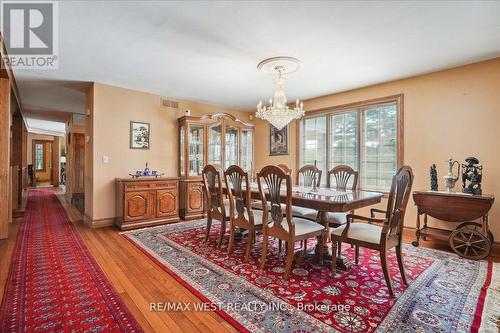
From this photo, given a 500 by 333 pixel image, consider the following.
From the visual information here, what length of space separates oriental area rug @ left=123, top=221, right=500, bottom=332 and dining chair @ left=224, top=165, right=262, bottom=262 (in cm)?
28

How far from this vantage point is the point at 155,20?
236cm

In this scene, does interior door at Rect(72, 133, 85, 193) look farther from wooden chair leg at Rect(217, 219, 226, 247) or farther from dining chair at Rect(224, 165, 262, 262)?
dining chair at Rect(224, 165, 262, 262)

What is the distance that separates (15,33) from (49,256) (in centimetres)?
241

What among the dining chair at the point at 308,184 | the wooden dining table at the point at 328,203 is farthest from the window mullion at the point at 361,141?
the wooden dining table at the point at 328,203

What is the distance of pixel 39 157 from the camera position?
1192 cm

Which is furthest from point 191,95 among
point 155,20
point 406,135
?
point 406,135

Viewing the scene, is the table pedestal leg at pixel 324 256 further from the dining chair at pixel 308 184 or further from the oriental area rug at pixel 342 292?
the dining chair at pixel 308 184

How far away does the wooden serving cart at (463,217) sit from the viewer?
2.86m

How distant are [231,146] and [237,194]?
9.54 ft

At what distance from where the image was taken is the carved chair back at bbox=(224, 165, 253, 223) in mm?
2798

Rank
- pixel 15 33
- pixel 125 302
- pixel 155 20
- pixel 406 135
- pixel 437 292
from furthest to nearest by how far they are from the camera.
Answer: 1. pixel 406 135
2. pixel 15 33
3. pixel 155 20
4. pixel 437 292
5. pixel 125 302

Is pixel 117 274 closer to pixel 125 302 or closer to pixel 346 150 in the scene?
pixel 125 302

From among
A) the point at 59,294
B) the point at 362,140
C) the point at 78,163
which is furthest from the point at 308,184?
the point at 78,163

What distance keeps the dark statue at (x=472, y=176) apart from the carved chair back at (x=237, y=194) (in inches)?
107
